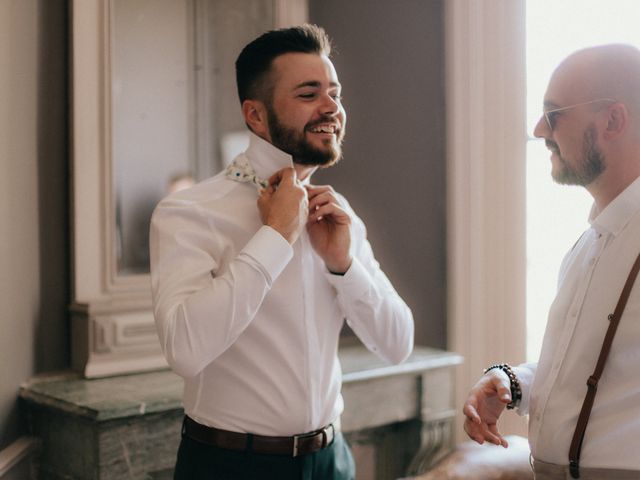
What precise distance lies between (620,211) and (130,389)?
1.54 metres

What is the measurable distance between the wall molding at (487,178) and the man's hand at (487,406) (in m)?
1.29

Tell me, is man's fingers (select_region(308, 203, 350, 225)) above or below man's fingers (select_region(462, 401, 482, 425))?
above

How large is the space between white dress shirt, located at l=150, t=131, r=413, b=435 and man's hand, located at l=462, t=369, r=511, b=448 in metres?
0.32

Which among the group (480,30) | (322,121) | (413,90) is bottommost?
(322,121)

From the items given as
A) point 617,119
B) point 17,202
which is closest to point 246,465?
point 617,119

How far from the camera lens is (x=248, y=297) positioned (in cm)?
139

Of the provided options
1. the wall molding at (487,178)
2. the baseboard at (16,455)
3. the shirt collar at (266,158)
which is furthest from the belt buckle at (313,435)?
the wall molding at (487,178)

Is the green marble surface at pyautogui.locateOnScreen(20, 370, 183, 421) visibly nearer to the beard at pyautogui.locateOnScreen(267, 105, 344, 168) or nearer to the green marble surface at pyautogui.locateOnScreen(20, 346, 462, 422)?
the green marble surface at pyautogui.locateOnScreen(20, 346, 462, 422)

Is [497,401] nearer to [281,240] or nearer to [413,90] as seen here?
[281,240]

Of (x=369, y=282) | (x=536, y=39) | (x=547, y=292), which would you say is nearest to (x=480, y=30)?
(x=536, y=39)

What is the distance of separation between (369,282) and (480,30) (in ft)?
4.80

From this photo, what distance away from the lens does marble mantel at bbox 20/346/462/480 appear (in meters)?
1.98

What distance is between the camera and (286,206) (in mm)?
1491

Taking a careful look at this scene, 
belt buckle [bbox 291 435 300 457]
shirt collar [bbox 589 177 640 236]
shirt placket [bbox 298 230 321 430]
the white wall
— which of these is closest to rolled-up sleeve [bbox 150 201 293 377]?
shirt placket [bbox 298 230 321 430]
